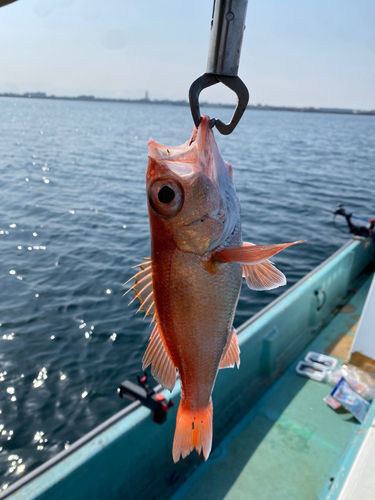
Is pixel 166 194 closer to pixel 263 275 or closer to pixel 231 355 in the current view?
pixel 263 275

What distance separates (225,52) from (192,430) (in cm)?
138

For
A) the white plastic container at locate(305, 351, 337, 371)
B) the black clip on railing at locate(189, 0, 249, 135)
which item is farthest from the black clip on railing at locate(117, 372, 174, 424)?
the black clip on railing at locate(189, 0, 249, 135)

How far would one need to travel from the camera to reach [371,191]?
2016 centimetres

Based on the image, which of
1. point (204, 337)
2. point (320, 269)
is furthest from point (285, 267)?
point (204, 337)

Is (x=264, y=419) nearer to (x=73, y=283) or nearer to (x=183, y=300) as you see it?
(x=183, y=300)

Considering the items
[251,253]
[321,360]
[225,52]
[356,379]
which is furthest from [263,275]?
[321,360]

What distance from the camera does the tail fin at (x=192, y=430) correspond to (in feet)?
5.22

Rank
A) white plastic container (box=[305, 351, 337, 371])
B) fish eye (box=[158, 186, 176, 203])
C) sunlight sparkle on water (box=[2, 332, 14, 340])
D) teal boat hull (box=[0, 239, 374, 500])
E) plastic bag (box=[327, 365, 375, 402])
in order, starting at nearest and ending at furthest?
fish eye (box=[158, 186, 176, 203])
teal boat hull (box=[0, 239, 374, 500])
plastic bag (box=[327, 365, 375, 402])
white plastic container (box=[305, 351, 337, 371])
sunlight sparkle on water (box=[2, 332, 14, 340])

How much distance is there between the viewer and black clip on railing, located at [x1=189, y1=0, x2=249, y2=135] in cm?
116

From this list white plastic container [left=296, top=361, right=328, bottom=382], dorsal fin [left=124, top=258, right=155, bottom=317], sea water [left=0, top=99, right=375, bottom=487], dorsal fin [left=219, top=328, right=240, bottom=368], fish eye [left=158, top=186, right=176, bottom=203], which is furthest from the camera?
sea water [left=0, top=99, right=375, bottom=487]

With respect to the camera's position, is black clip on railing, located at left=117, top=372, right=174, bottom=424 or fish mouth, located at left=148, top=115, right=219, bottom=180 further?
black clip on railing, located at left=117, top=372, right=174, bottom=424

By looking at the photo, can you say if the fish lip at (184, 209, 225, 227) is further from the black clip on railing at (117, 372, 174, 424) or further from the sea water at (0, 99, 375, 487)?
the sea water at (0, 99, 375, 487)

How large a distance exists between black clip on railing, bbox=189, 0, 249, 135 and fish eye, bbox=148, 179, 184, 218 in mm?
248

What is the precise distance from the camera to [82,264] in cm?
1034
